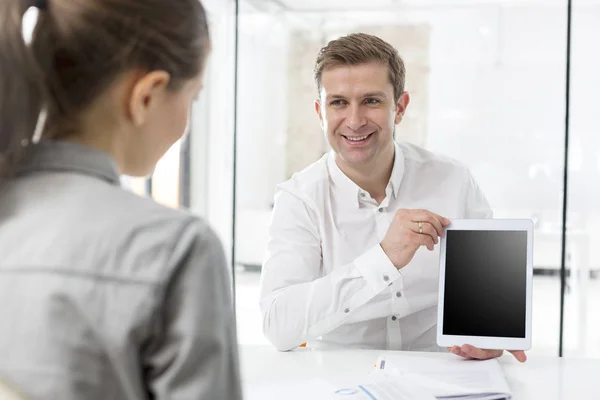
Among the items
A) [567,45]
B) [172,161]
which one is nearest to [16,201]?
[567,45]

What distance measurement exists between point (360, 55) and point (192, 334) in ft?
4.51

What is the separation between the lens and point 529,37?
9.98 ft

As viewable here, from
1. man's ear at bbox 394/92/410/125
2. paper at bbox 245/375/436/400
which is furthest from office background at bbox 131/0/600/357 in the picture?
paper at bbox 245/375/436/400

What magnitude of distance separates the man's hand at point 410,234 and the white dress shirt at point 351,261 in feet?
0.09

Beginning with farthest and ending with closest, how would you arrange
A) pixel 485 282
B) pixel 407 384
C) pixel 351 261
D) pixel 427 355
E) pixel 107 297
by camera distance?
pixel 351 261 → pixel 427 355 → pixel 485 282 → pixel 407 384 → pixel 107 297

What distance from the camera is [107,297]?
1.82 ft

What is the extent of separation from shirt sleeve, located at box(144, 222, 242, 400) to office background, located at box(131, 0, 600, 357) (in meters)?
2.66

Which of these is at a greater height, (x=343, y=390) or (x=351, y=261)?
(x=351, y=261)

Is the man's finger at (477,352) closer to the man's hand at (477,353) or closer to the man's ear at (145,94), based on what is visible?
the man's hand at (477,353)

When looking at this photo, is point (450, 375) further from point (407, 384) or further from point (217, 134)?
point (217, 134)

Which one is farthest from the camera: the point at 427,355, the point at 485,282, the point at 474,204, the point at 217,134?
the point at 217,134

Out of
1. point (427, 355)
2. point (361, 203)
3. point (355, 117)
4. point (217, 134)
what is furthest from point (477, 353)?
point (217, 134)

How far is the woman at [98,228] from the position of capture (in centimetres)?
55

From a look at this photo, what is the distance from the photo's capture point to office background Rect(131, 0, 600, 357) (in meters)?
3.02
